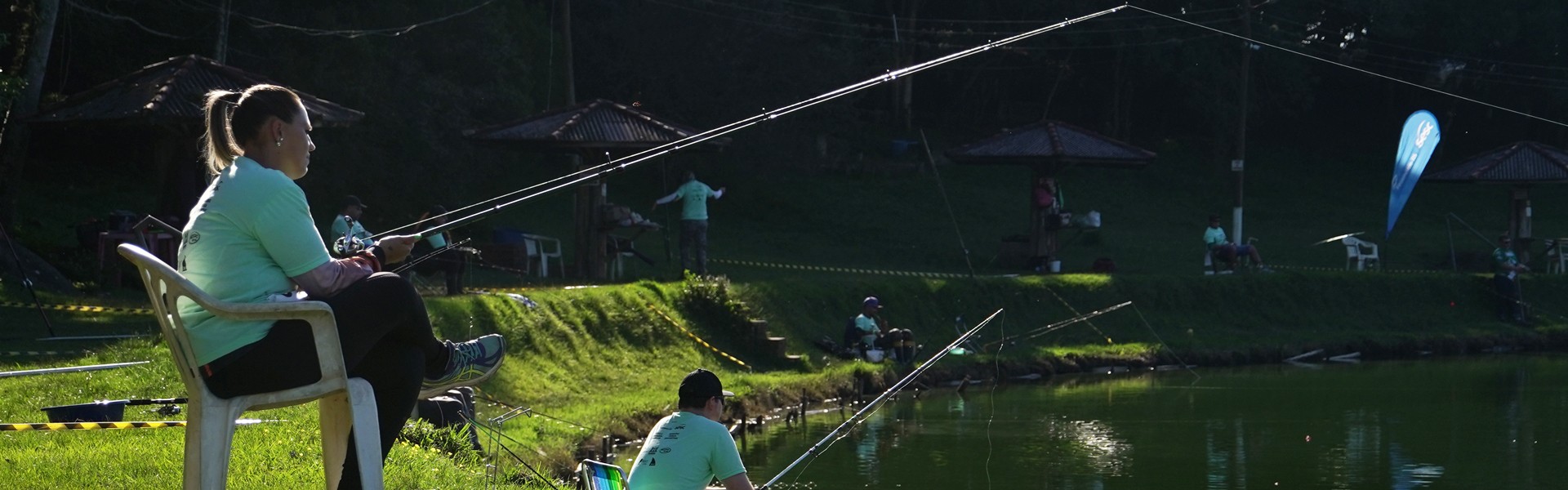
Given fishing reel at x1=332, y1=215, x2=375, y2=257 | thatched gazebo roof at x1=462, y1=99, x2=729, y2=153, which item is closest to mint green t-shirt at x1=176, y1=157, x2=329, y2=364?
fishing reel at x1=332, y1=215, x2=375, y2=257

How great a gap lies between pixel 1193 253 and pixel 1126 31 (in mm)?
11322

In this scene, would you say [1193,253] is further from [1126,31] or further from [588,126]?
[588,126]

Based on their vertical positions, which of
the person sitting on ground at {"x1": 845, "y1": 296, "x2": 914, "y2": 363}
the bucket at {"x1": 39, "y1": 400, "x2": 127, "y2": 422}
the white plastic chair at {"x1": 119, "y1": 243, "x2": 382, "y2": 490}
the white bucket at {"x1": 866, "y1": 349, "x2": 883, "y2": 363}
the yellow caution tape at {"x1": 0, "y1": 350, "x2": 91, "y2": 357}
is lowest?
the white bucket at {"x1": 866, "y1": 349, "x2": 883, "y2": 363}

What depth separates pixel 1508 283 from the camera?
77.0ft

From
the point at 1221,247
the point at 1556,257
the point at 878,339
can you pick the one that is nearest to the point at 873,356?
the point at 878,339

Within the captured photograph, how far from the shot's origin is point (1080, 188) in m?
36.5

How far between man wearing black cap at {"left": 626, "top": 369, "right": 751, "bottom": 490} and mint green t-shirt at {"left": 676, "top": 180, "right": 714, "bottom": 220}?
12149 millimetres

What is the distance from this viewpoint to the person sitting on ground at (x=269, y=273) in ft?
11.9

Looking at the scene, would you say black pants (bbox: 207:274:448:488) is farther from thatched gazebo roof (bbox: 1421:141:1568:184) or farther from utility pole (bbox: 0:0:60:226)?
thatched gazebo roof (bbox: 1421:141:1568:184)

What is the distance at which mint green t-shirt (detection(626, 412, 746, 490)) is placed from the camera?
18.8ft

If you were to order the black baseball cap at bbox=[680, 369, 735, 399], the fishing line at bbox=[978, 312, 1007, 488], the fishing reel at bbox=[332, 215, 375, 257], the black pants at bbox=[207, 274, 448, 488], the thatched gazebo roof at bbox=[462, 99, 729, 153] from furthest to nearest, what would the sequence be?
the thatched gazebo roof at bbox=[462, 99, 729, 153] → the fishing line at bbox=[978, 312, 1007, 488] → the black baseball cap at bbox=[680, 369, 735, 399] → the fishing reel at bbox=[332, 215, 375, 257] → the black pants at bbox=[207, 274, 448, 488]

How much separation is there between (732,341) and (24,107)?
7431 millimetres

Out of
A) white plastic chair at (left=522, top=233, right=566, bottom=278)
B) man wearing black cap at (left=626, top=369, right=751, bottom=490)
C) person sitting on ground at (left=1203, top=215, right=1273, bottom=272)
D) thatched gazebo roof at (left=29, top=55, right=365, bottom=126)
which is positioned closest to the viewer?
man wearing black cap at (left=626, top=369, right=751, bottom=490)

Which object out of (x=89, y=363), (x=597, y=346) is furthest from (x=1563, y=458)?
(x=89, y=363)
